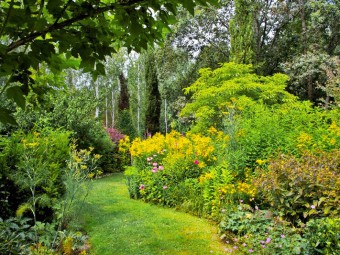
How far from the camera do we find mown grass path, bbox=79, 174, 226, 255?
12.7ft

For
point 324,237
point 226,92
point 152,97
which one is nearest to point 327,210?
point 324,237

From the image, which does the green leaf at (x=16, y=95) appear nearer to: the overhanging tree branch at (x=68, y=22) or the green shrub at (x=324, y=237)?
the overhanging tree branch at (x=68, y=22)

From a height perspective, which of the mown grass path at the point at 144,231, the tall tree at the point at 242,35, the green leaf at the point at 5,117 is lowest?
the mown grass path at the point at 144,231

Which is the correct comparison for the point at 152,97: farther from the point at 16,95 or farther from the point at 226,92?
the point at 16,95

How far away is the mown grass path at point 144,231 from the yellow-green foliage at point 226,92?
160 inches

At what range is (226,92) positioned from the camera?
8867 millimetres

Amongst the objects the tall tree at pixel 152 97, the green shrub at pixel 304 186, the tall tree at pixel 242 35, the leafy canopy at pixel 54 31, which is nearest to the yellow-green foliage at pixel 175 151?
the green shrub at pixel 304 186

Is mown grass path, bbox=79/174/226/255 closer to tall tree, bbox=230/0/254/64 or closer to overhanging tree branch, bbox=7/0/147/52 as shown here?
overhanging tree branch, bbox=7/0/147/52

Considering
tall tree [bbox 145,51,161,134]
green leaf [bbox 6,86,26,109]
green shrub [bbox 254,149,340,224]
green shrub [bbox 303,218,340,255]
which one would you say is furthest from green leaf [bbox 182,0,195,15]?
tall tree [bbox 145,51,161,134]

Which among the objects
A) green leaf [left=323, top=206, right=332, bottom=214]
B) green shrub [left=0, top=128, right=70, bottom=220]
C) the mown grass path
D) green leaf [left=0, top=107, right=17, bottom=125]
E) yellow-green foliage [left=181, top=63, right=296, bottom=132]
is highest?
yellow-green foliage [left=181, top=63, right=296, bottom=132]

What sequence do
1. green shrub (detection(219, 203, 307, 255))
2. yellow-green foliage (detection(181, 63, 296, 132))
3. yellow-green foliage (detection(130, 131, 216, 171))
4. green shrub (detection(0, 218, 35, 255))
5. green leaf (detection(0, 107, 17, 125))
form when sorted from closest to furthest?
green leaf (detection(0, 107, 17, 125)) → green shrub (detection(0, 218, 35, 255)) → green shrub (detection(219, 203, 307, 255)) → yellow-green foliage (detection(130, 131, 216, 171)) → yellow-green foliage (detection(181, 63, 296, 132))

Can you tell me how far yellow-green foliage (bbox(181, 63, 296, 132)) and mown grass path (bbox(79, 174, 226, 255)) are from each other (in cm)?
406

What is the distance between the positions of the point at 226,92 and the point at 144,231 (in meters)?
5.51

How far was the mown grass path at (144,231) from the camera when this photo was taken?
388 centimetres
